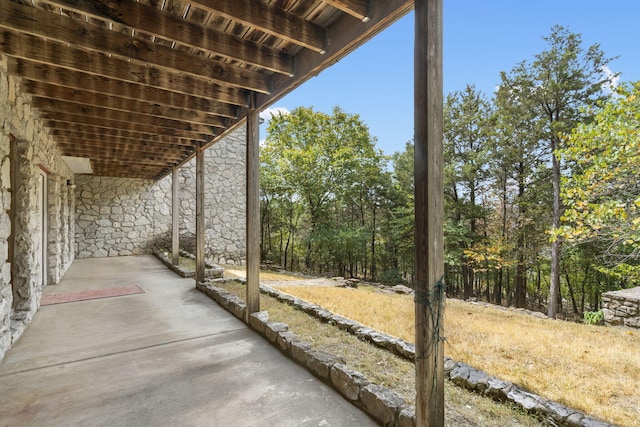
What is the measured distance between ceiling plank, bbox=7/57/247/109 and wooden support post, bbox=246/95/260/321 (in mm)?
361

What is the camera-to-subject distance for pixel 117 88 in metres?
2.91

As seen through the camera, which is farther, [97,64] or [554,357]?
[554,357]

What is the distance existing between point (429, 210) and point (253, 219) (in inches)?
93.1

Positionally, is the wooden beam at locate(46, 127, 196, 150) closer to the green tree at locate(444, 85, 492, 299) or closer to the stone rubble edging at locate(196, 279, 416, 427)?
the stone rubble edging at locate(196, 279, 416, 427)

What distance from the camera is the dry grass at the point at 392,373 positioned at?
171cm

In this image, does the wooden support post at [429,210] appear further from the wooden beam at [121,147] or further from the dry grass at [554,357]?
the wooden beam at [121,147]

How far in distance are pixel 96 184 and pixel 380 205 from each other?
10.7m

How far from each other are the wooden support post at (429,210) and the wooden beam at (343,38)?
25 centimetres

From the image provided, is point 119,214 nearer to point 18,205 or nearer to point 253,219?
point 18,205

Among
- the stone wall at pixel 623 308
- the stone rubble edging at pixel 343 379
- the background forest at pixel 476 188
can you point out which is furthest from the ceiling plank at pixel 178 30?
the stone wall at pixel 623 308

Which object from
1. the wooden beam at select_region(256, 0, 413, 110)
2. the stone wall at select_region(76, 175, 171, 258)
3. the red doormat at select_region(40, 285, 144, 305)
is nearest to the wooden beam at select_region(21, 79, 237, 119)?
the wooden beam at select_region(256, 0, 413, 110)

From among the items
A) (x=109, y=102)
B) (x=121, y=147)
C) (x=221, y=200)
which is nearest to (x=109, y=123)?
(x=109, y=102)

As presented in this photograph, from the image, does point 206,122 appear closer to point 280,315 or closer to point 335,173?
point 280,315

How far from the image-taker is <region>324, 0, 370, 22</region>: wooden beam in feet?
5.39
